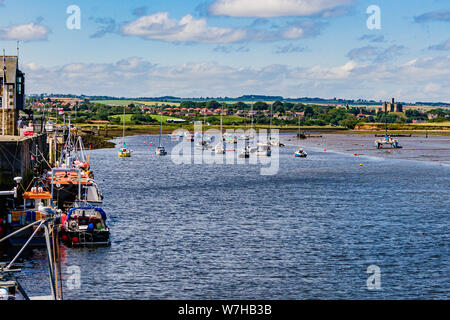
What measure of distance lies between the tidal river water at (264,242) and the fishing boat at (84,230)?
1275 millimetres

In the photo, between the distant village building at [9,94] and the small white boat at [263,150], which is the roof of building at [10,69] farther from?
the small white boat at [263,150]

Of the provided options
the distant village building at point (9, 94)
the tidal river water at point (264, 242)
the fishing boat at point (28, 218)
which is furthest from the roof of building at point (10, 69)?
the fishing boat at point (28, 218)

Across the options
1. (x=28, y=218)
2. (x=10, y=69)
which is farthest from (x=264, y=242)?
(x=10, y=69)

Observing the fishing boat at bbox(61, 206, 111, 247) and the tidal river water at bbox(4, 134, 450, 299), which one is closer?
the tidal river water at bbox(4, 134, 450, 299)

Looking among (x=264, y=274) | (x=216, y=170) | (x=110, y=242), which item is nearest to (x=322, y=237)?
(x=264, y=274)

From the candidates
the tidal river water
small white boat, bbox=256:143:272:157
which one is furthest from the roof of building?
small white boat, bbox=256:143:272:157

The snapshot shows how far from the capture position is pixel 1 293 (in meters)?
25.3

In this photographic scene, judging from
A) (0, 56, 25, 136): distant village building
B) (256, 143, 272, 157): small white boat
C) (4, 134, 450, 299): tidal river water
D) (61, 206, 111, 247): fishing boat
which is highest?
(0, 56, 25, 136): distant village building

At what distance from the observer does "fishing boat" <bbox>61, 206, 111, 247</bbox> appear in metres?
51.4

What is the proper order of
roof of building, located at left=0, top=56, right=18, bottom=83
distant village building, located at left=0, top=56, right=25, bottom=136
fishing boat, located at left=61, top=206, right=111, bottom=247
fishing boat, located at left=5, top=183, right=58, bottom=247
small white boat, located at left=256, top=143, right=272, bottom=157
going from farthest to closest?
1. small white boat, located at left=256, top=143, right=272, bottom=157
2. roof of building, located at left=0, top=56, right=18, bottom=83
3. distant village building, located at left=0, top=56, right=25, bottom=136
4. fishing boat, located at left=61, top=206, right=111, bottom=247
5. fishing boat, located at left=5, top=183, right=58, bottom=247

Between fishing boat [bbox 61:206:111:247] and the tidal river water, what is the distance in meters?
1.27

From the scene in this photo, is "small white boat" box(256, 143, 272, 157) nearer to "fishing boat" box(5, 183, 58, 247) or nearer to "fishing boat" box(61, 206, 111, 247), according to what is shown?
"fishing boat" box(5, 183, 58, 247)

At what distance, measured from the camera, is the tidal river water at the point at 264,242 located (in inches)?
1592
